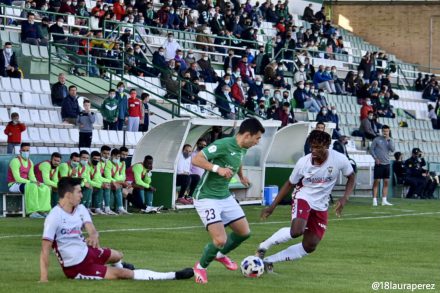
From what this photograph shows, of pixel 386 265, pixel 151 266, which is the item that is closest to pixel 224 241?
pixel 151 266

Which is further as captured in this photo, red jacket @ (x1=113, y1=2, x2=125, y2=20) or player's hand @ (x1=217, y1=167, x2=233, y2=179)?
red jacket @ (x1=113, y1=2, x2=125, y2=20)

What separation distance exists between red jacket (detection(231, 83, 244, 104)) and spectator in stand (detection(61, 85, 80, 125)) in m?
8.11

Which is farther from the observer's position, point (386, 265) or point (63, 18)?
point (63, 18)

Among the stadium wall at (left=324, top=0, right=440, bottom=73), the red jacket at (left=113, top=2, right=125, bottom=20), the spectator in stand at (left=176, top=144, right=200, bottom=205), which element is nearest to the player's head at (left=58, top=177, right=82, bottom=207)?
the spectator in stand at (left=176, top=144, right=200, bottom=205)

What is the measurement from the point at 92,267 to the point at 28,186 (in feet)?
37.1

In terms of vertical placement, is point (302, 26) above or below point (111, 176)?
above

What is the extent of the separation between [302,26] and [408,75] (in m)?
6.28

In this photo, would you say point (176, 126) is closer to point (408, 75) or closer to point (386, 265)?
point (386, 265)

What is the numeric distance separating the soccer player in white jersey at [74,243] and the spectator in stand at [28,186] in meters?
11.1

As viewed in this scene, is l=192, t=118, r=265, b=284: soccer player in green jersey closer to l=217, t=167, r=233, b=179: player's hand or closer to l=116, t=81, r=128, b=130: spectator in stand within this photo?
l=217, t=167, r=233, b=179: player's hand

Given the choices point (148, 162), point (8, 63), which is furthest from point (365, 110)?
point (148, 162)

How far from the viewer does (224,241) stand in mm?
13789

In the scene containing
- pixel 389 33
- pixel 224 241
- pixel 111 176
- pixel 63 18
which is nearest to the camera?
pixel 224 241

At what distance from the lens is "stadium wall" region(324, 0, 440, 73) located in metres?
56.9
